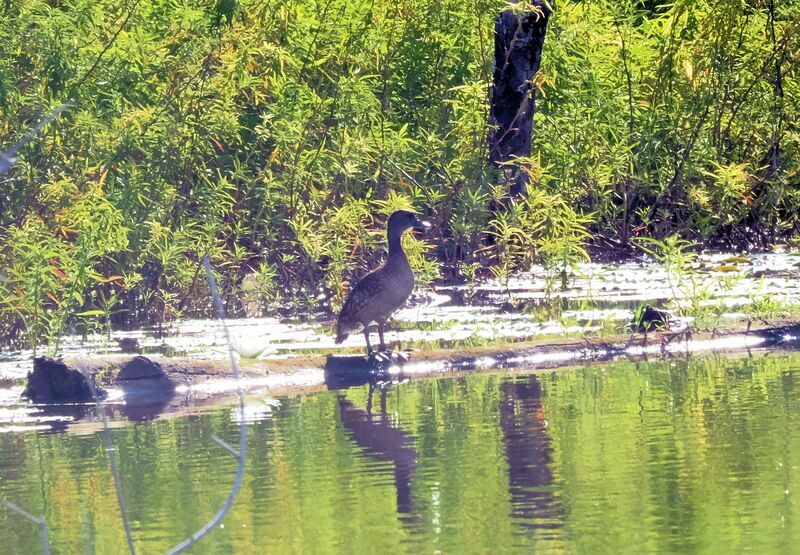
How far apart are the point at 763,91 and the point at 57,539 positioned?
1103 cm

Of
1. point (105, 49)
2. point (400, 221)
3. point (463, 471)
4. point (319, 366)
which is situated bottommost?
point (463, 471)

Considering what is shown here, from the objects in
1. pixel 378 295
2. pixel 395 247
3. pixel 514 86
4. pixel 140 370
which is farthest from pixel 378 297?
pixel 514 86

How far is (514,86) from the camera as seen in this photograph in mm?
14758

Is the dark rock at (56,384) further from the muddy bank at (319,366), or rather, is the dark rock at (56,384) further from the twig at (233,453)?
the twig at (233,453)

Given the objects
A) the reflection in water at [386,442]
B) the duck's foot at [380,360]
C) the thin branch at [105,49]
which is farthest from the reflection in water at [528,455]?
the thin branch at [105,49]

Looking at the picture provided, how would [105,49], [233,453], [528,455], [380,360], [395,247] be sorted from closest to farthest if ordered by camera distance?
[233,453] < [528,455] < [380,360] < [395,247] < [105,49]

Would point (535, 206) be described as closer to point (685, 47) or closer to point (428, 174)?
point (428, 174)

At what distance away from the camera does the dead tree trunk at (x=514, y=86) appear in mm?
14516

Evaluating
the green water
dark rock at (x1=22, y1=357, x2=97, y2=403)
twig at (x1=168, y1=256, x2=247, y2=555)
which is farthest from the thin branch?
twig at (x1=168, y1=256, x2=247, y2=555)

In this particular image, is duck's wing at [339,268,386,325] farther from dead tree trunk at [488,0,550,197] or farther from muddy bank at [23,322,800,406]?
dead tree trunk at [488,0,550,197]

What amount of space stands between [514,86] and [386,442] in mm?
7856

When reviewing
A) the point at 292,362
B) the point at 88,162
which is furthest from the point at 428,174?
the point at 292,362

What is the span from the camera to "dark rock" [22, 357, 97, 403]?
892 centimetres

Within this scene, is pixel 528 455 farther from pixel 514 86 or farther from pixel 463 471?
pixel 514 86
